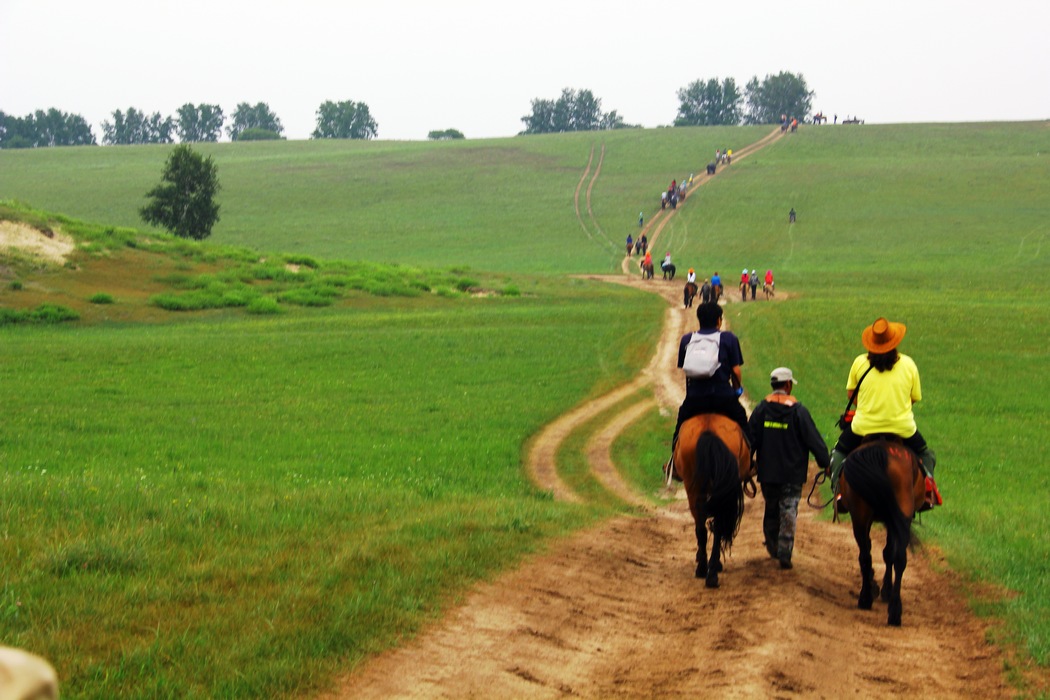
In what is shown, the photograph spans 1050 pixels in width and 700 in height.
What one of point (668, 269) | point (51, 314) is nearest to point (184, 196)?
point (51, 314)

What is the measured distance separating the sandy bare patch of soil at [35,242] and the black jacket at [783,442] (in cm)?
3833

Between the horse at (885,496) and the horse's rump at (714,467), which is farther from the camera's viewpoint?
the horse's rump at (714,467)

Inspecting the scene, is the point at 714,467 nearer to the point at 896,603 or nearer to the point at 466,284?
the point at 896,603

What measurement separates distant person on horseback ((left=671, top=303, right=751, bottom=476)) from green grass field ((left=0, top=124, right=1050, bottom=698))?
8.32 feet

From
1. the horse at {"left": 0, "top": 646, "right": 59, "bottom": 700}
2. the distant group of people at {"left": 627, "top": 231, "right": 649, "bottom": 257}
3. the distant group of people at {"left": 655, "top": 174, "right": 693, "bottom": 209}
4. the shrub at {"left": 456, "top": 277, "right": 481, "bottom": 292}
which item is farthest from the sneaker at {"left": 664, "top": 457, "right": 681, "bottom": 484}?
the distant group of people at {"left": 655, "top": 174, "right": 693, "bottom": 209}

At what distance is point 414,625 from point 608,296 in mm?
37929

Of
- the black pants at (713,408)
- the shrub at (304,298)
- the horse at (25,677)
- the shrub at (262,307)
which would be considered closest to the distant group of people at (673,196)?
the shrub at (304,298)

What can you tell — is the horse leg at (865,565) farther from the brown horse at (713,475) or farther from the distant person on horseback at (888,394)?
the brown horse at (713,475)

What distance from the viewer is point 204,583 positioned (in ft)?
27.9

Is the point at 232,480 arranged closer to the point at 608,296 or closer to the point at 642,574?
the point at 642,574

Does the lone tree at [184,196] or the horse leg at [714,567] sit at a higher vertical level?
the lone tree at [184,196]

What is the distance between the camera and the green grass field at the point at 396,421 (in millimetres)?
8070

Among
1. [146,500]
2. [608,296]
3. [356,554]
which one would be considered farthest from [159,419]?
[608,296]

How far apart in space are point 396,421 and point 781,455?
491 inches
